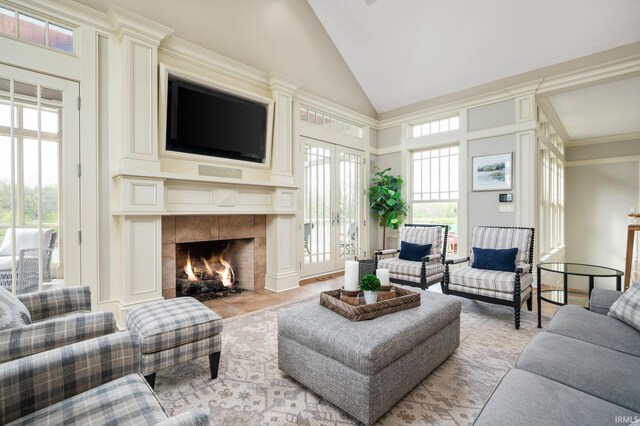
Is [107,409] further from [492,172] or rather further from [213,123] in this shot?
[492,172]

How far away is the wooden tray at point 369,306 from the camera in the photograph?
1833mm

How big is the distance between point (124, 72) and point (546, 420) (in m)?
3.86

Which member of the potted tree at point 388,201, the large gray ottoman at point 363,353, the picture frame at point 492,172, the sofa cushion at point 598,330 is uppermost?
the picture frame at point 492,172

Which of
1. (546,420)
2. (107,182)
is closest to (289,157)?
(107,182)

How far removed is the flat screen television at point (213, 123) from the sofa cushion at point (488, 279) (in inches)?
112

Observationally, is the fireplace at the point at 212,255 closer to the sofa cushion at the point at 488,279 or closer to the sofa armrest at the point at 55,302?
the sofa armrest at the point at 55,302

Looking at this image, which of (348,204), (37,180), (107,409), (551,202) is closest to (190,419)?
(107,409)

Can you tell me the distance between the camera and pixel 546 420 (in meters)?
1.00

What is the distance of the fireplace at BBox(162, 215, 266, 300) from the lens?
3.47 metres

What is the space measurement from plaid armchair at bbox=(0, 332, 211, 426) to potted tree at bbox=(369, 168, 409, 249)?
4.74 metres

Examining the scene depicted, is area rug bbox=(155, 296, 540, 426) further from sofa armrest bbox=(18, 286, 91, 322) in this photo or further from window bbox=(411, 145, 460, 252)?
window bbox=(411, 145, 460, 252)

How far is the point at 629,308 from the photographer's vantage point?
1.78 m

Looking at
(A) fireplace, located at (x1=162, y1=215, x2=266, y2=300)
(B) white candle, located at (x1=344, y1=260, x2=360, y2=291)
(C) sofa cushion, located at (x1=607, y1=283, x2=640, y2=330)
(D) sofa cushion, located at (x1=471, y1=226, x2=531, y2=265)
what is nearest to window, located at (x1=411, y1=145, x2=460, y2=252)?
(D) sofa cushion, located at (x1=471, y1=226, x2=531, y2=265)

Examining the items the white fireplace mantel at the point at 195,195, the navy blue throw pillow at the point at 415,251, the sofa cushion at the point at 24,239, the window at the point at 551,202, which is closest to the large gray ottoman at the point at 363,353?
the navy blue throw pillow at the point at 415,251
